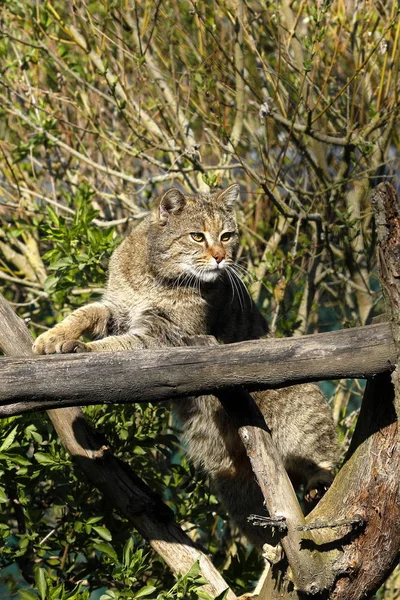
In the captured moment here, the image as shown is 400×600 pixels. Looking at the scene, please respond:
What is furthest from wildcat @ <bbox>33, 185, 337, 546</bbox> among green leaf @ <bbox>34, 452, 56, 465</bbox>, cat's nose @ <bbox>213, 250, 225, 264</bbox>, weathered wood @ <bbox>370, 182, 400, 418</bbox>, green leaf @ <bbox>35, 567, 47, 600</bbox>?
weathered wood @ <bbox>370, 182, 400, 418</bbox>

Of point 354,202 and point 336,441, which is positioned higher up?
point 354,202

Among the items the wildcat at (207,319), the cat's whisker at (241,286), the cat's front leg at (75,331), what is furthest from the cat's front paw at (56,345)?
the cat's whisker at (241,286)

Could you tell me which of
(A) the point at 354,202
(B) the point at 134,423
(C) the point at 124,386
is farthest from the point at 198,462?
(A) the point at 354,202

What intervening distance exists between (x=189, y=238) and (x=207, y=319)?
0.41 metres

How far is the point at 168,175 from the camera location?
4.77 meters

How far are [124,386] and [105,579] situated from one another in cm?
169

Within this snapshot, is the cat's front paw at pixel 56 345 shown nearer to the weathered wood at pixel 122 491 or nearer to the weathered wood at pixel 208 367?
the weathered wood at pixel 122 491

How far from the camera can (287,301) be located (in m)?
5.39

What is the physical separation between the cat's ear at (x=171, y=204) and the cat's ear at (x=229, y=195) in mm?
206

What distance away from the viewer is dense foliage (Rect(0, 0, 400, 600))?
390 cm

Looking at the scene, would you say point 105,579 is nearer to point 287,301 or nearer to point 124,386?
point 124,386

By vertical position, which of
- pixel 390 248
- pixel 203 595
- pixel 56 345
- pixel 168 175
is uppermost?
pixel 168 175

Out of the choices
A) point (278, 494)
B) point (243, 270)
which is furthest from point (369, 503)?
point (243, 270)

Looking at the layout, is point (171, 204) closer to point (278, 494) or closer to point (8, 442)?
point (8, 442)
